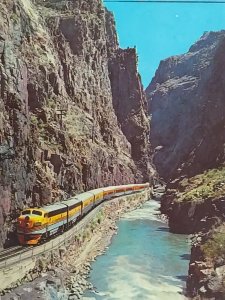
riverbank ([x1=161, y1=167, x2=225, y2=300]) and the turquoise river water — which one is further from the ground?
riverbank ([x1=161, y1=167, x2=225, y2=300])

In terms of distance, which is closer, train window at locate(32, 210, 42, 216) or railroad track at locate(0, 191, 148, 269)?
railroad track at locate(0, 191, 148, 269)

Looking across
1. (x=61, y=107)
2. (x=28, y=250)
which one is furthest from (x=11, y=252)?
(x=61, y=107)

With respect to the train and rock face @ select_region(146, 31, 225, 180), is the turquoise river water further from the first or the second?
rock face @ select_region(146, 31, 225, 180)

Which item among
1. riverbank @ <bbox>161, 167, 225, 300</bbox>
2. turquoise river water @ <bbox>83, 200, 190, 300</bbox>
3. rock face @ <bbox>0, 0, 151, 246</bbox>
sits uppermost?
rock face @ <bbox>0, 0, 151, 246</bbox>

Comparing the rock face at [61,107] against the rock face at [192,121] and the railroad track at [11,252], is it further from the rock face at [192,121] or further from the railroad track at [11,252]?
the rock face at [192,121]

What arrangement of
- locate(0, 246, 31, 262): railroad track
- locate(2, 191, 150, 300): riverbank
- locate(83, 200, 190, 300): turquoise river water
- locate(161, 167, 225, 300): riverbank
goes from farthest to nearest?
locate(83, 200, 190, 300): turquoise river water → locate(161, 167, 225, 300): riverbank → locate(0, 246, 31, 262): railroad track → locate(2, 191, 150, 300): riverbank

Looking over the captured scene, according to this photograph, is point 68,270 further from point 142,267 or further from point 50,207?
point 142,267

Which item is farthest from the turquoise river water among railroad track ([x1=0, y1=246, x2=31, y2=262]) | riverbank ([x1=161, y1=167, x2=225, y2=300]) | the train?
railroad track ([x1=0, y1=246, x2=31, y2=262])
